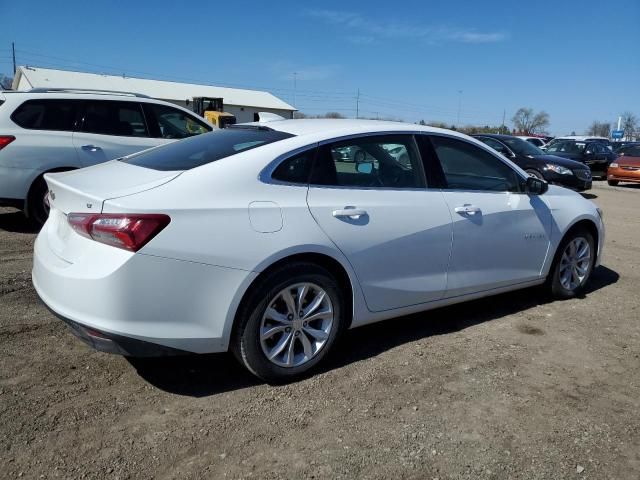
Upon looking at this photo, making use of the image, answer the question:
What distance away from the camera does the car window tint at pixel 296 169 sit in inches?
136

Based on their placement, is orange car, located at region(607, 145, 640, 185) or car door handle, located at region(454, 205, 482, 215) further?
orange car, located at region(607, 145, 640, 185)

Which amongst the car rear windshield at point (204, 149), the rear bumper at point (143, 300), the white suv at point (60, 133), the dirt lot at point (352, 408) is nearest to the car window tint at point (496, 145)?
the white suv at point (60, 133)

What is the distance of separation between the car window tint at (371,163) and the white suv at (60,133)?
15.4 ft

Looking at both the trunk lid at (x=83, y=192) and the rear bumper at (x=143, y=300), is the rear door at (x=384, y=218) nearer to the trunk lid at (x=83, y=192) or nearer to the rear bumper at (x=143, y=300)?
the rear bumper at (x=143, y=300)

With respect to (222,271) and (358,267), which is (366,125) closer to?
(358,267)

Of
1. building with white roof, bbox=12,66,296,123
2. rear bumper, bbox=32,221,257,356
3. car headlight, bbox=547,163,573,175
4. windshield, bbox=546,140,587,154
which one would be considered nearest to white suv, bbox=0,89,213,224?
rear bumper, bbox=32,221,257,356

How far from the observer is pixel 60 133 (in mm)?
7172

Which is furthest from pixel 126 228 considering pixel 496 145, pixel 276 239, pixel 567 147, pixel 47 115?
pixel 567 147

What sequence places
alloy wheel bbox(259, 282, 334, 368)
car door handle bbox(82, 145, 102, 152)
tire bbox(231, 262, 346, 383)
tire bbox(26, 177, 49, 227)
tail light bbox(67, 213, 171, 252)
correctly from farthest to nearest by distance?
car door handle bbox(82, 145, 102, 152)
tire bbox(26, 177, 49, 227)
alloy wheel bbox(259, 282, 334, 368)
tire bbox(231, 262, 346, 383)
tail light bbox(67, 213, 171, 252)

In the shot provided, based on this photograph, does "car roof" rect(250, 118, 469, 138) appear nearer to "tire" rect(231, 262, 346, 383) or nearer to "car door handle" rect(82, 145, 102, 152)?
"tire" rect(231, 262, 346, 383)

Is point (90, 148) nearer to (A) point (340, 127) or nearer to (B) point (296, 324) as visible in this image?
(A) point (340, 127)

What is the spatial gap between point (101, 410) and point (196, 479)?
0.85 meters

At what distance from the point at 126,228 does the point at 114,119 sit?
540 cm

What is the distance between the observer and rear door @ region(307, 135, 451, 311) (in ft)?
11.7
